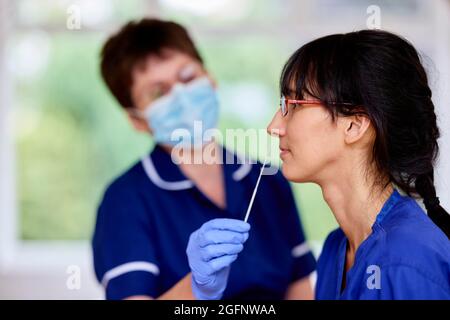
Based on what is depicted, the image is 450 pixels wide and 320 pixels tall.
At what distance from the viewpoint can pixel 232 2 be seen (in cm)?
452

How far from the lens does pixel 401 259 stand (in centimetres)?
133

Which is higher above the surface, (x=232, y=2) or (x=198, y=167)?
(x=232, y=2)

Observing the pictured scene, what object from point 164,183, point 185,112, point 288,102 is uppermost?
point 288,102

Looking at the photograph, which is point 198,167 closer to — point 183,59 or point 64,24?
point 183,59

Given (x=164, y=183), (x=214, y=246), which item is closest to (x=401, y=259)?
(x=214, y=246)

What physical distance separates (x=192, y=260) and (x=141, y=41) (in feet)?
2.78

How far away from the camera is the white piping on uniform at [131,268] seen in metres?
1.87

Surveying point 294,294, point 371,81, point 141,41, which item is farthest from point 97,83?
point 371,81

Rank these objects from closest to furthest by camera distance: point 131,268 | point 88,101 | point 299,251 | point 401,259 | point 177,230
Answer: point 401,259 < point 131,268 < point 177,230 < point 299,251 < point 88,101

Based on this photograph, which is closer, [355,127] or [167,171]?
[355,127]

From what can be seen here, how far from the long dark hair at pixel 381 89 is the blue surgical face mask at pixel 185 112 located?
0.58 m

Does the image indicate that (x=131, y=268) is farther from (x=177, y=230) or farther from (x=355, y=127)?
(x=355, y=127)

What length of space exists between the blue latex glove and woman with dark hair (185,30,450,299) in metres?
0.20

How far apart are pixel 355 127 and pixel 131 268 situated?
778mm
